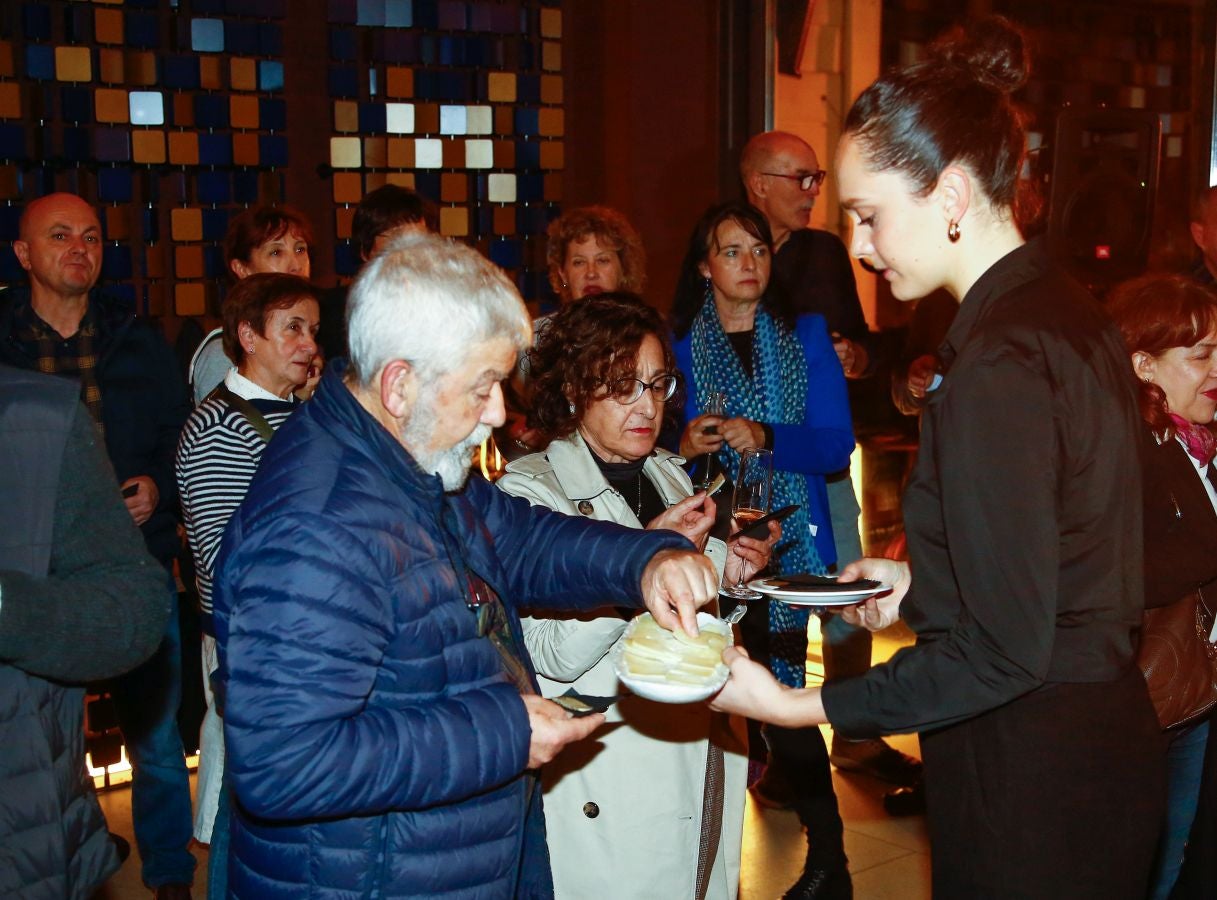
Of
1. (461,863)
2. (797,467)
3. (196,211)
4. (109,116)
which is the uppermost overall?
(109,116)

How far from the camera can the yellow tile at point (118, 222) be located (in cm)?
526

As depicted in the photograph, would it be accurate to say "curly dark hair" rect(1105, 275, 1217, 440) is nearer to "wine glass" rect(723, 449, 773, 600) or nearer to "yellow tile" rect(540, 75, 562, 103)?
"wine glass" rect(723, 449, 773, 600)

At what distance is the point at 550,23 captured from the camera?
20.3ft

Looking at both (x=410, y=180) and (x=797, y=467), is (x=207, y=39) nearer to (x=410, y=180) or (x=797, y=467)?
(x=410, y=180)

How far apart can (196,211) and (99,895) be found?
114 inches

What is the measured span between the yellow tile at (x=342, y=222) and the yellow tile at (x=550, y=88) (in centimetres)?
115

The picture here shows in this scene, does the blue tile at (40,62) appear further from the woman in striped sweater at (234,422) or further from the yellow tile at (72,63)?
the woman in striped sweater at (234,422)

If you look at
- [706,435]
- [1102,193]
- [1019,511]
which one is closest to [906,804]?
[706,435]

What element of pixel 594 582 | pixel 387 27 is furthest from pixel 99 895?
pixel 387 27

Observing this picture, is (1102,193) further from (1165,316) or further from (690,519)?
(690,519)

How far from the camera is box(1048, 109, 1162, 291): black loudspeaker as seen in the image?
192 inches

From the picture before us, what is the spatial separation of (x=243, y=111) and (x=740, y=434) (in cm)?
319

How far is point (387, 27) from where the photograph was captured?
5.89 m

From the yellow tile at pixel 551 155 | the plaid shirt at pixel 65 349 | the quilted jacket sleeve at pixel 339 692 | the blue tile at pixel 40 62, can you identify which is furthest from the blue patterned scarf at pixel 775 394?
the blue tile at pixel 40 62
